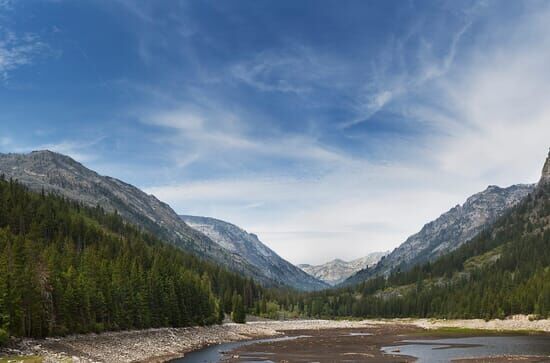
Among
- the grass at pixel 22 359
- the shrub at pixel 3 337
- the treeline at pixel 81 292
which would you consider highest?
the treeline at pixel 81 292

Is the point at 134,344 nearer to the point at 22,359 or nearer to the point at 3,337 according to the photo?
the point at 3,337

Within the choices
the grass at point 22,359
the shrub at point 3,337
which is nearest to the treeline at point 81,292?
the shrub at point 3,337

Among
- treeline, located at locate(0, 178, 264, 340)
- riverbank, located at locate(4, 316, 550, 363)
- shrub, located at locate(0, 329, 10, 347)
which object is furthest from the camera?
treeline, located at locate(0, 178, 264, 340)

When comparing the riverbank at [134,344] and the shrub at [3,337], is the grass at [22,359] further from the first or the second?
the shrub at [3,337]

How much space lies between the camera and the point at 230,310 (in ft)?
574

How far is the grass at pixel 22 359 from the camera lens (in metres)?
45.1

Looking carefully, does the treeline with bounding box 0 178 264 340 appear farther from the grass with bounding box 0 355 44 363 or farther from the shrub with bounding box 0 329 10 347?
the grass with bounding box 0 355 44 363

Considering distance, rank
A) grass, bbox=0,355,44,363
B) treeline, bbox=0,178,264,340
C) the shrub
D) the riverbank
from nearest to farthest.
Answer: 1. grass, bbox=0,355,44,363
2. the shrub
3. the riverbank
4. treeline, bbox=0,178,264,340

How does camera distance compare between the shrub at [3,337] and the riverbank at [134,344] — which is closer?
the shrub at [3,337]

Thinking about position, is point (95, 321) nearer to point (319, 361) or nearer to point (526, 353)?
point (319, 361)

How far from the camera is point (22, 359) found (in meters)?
46.8

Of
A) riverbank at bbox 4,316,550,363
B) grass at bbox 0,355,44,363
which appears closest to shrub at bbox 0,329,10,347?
riverbank at bbox 4,316,550,363

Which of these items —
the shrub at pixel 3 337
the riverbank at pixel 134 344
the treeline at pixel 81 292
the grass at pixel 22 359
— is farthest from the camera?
the treeline at pixel 81 292

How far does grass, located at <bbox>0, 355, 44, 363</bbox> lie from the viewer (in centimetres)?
4512
